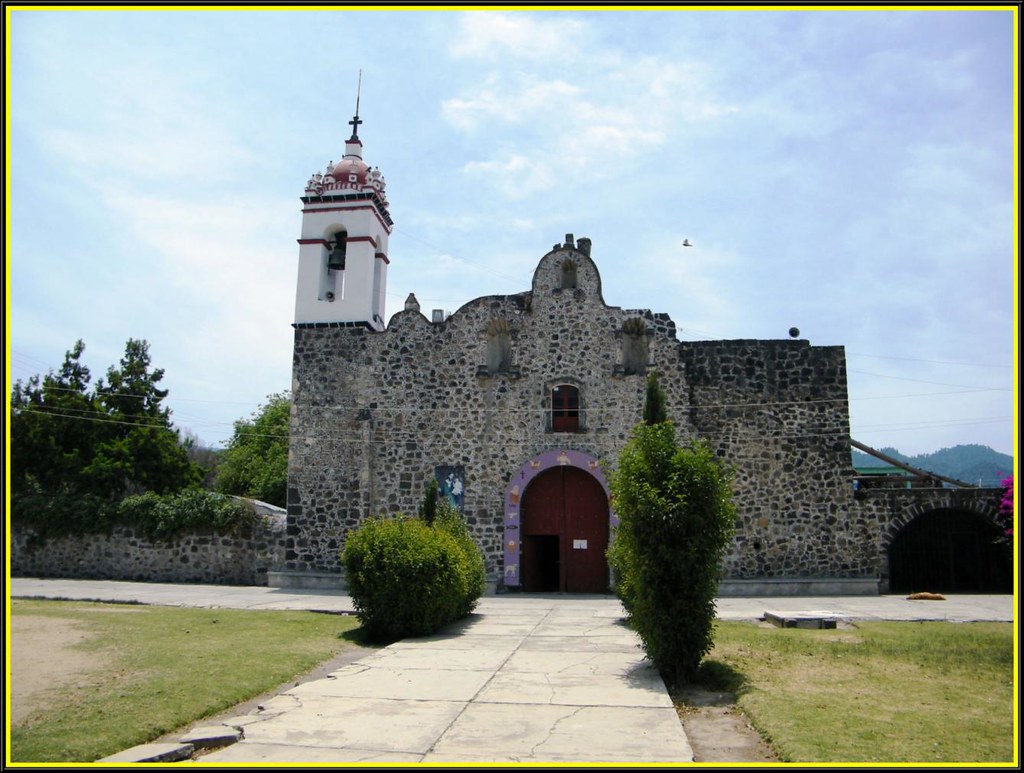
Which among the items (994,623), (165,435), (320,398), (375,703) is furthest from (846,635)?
(165,435)

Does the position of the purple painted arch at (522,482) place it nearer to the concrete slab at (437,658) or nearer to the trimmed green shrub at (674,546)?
the concrete slab at (437,658)

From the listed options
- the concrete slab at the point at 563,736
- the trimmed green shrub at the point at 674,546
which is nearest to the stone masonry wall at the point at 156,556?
the trimmed green shrub at the point at 674,546

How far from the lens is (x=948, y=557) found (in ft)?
69.3

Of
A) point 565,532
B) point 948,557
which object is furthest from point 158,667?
point 948,557

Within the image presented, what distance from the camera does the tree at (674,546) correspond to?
913cm

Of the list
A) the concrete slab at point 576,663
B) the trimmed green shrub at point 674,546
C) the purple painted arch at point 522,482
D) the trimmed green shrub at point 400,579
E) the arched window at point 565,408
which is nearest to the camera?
the trimmed green shrub at point 674,546

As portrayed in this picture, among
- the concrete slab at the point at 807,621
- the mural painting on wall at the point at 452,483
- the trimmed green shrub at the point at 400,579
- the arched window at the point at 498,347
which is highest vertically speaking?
the arched window at the point at 498,347

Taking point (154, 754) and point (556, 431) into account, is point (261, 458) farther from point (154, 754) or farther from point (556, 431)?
point (154, 754)

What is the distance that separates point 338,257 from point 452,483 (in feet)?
27.7

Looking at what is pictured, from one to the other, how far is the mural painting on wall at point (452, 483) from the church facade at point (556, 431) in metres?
0.04

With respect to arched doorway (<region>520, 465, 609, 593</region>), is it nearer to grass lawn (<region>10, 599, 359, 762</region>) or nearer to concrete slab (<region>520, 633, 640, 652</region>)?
grass lawn (<region>10, 599, 359, 762</region>)

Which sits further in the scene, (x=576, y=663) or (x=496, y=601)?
(x=496, y=601)

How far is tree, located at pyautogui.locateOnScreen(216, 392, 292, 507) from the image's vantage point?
38.3 m

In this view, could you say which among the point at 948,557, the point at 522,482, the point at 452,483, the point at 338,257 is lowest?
the point at 948,557
